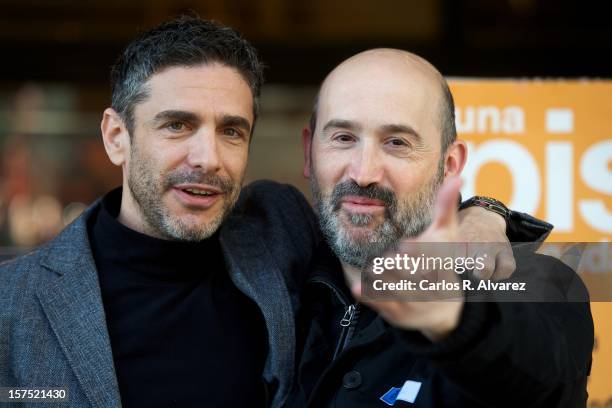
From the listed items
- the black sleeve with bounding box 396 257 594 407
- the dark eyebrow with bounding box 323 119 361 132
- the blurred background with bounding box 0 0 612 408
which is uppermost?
the blurred background with bounding box 0 0 612 408

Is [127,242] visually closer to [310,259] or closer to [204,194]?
[204,194]

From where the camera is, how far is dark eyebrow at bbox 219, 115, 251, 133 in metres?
2.37

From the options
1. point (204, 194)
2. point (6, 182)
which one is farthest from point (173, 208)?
point (6, 182)

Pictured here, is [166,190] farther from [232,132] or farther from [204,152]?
[232,132]

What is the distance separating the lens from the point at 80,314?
2.20 m

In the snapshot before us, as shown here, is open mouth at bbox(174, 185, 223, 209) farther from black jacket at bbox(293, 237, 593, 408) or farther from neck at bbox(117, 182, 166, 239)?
black jacket at bbox(293, 237, 593, 408)

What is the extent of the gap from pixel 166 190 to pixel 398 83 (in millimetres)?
740

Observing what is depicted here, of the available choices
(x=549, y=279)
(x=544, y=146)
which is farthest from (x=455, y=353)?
(x=544, y=146)

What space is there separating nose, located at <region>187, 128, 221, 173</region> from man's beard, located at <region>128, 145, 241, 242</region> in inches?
0.9

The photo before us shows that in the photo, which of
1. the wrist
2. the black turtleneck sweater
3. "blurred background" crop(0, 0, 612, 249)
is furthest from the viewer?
"blurred background" crop(0, 0, 612, 249)

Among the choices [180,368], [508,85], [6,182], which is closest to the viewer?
[180,368]

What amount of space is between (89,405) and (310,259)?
2.68 feet

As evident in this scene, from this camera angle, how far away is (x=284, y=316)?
7.50 ft

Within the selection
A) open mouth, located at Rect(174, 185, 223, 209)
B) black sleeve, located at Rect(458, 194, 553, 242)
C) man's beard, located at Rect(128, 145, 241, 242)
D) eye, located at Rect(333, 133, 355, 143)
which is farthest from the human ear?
black sleeve, located at Rect(458, 194, 553, 242)
